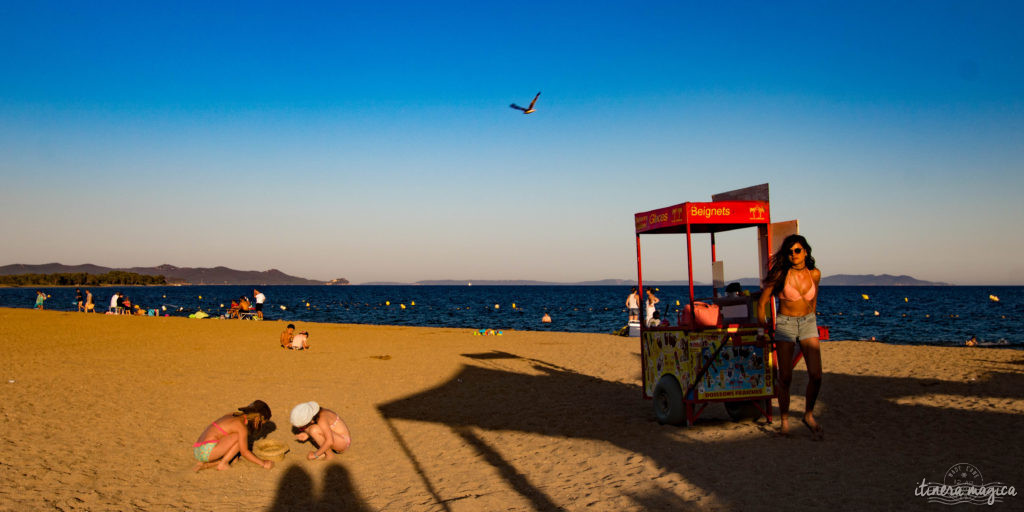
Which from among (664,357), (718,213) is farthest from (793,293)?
(664,357)

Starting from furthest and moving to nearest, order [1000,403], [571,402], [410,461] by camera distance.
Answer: [571,402] → [1000,403] → [410,461]

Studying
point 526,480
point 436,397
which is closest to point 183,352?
point 436,397

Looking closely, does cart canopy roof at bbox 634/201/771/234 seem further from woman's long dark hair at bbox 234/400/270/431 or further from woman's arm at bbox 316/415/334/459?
woman's long dark hair at bbox 234/400/270/431

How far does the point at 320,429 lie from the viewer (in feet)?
24.9

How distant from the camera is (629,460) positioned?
6840mm

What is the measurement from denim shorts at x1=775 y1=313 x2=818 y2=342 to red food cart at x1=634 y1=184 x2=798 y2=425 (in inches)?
22.2

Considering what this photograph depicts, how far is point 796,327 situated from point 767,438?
1.43 m

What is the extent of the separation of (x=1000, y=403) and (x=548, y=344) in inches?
532

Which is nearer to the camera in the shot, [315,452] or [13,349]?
[315,452]

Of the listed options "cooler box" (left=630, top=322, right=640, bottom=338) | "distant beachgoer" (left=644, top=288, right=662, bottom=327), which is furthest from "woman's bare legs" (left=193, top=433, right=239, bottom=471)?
"cooler box" (left=630, top=322, right=640, bottom=338)

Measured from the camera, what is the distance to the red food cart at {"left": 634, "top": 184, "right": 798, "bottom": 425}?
24.9ft

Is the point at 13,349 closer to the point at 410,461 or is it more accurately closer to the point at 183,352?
the point at 183,352

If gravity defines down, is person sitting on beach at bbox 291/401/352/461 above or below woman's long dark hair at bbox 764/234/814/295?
below

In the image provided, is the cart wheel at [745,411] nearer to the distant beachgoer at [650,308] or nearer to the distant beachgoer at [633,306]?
the distant beachgoer at [650,308]
